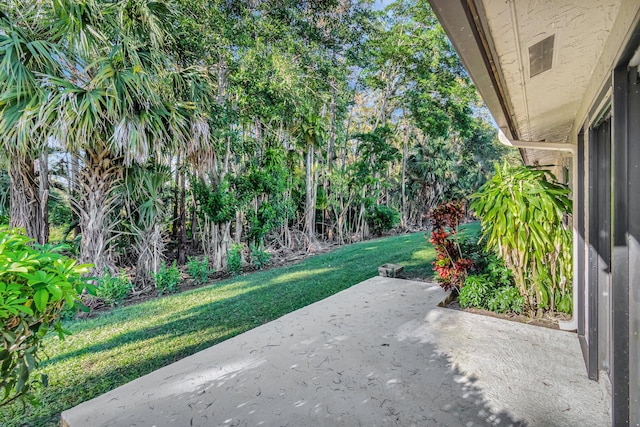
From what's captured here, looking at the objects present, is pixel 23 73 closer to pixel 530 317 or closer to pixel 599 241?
pixel 599 241

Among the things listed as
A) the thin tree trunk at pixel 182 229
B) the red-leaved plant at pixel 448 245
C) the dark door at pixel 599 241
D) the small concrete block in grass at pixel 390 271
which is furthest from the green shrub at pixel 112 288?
the dark door at pixel 599 241

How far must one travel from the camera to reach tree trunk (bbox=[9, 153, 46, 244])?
466 centimetres

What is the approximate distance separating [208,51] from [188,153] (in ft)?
8.34

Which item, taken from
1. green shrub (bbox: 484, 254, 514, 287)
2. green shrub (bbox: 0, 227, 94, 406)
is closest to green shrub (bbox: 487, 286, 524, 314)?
green shrub (bbox: 484, 254, 514, 287)

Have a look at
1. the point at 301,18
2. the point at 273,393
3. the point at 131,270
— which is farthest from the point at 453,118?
the point at 273,393

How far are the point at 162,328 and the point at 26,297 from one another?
2859mm

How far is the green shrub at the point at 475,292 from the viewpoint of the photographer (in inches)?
147

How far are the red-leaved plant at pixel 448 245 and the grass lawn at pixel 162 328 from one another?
1.50 m

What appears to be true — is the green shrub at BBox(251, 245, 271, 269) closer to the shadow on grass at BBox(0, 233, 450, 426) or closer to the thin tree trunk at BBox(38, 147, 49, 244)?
the shadow on grass at BBox(0, 233, 450, 426)

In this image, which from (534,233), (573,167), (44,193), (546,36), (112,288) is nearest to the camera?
(546,36)

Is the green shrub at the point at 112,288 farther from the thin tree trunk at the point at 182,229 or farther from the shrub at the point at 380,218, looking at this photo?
the shrub at the point at 380,218

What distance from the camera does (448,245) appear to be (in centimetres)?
411

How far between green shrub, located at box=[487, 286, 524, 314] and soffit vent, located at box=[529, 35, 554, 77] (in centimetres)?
258

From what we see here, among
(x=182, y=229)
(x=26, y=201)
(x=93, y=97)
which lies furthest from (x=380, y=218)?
(x=26, y=201)
